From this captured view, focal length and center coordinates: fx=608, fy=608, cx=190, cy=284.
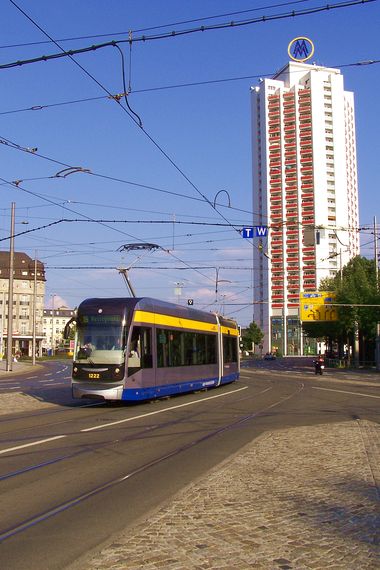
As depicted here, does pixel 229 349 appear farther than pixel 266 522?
Yes

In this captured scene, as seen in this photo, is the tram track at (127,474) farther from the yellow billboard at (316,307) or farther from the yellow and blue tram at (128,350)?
the yellow billboard at (316,307)

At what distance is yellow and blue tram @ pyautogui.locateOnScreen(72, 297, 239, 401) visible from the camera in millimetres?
17219

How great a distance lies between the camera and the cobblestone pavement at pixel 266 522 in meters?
4.72

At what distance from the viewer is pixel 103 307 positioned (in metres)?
18.0

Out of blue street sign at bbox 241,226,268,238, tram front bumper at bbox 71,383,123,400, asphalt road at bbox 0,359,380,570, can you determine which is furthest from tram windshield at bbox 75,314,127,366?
blue street sign at bbox 241,226,268,238

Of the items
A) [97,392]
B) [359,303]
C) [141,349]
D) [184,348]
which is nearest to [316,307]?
[359,303]

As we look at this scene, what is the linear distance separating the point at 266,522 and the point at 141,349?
12.4 m

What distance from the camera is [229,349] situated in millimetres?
29281

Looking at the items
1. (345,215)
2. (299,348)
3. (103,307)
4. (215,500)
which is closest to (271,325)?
(299,348)

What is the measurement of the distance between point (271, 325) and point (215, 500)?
12924 centimetres

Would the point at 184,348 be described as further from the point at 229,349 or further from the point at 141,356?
the point at 229,349

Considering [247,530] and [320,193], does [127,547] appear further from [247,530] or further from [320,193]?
[320,193]

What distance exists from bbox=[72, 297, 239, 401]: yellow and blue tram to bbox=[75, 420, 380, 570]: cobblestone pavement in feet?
27.6

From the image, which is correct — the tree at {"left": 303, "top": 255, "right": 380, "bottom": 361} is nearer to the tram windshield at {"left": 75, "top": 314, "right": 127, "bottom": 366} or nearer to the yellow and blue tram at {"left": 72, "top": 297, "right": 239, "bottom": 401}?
the yellow and blue tram at {"left": 72, "top": 297, "right": 239, "bottom": 401}
